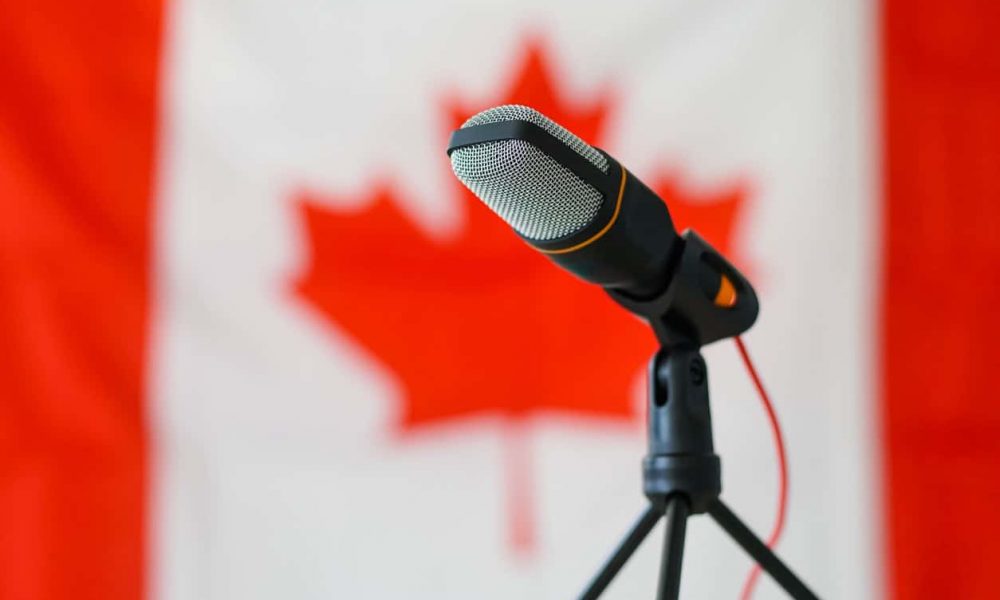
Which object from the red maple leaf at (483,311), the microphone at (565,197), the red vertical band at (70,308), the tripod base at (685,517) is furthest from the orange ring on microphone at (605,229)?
the red vertical band at (70,308)

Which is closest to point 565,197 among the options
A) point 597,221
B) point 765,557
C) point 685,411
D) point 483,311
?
point 597,221

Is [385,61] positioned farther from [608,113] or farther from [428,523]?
[428,523]

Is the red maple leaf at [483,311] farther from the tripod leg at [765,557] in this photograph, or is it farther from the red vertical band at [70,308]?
the tripod leg at [765,557]

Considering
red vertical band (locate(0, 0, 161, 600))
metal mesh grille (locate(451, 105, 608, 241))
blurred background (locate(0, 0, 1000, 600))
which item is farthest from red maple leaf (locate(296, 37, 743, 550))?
metal mesh grille (locate(451, 105, 608, 241))

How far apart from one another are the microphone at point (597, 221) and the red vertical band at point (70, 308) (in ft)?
2.24

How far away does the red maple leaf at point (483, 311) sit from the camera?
3.66ft

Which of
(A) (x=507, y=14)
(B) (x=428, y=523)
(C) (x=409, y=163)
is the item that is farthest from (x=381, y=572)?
(A) (x=507, y=14)

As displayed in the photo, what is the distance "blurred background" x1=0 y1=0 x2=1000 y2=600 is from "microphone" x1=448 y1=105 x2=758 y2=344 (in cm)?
50

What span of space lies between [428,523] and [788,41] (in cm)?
77

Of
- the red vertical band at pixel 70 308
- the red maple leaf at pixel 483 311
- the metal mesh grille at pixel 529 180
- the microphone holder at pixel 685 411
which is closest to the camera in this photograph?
the metal mesh grille at pixel 529 180

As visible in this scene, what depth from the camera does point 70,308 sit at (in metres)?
1.04

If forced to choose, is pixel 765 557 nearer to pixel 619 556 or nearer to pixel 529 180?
pixel 619 556

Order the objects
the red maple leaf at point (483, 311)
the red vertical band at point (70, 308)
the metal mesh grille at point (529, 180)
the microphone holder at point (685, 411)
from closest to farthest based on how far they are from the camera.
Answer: the metal mesh grille at point (529, 180) < the microphone holder at point (685, 411) < the red vertical band at point (70, 308) < the red maple leaf at point (483, 311)

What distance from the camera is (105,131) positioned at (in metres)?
1.07
